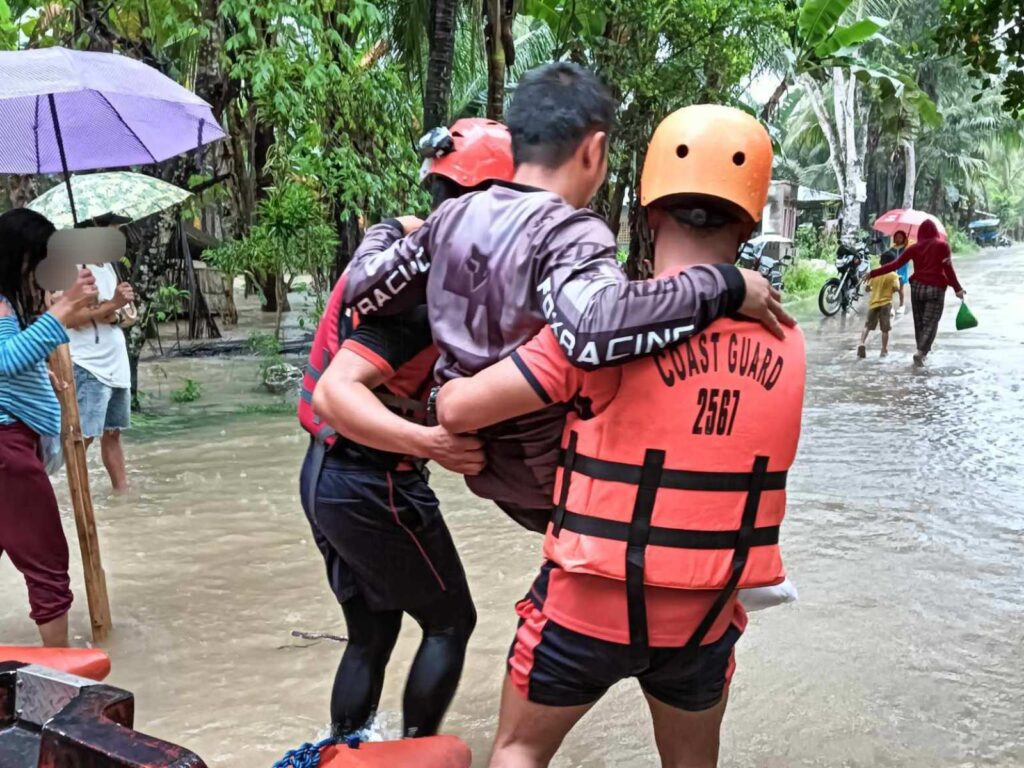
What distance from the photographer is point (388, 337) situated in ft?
6.86

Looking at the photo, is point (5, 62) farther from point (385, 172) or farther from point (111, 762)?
point (385, 172)

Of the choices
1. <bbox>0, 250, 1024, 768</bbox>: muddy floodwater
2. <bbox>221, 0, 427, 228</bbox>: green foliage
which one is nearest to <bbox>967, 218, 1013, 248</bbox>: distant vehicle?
<bbox>0, 250, 1024, 768</bbox>: muddy floodwater

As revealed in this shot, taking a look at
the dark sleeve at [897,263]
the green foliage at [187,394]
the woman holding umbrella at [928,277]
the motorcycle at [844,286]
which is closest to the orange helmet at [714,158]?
the green foliage at [187,394]

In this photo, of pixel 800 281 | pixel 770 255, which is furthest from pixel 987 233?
pixel 800 281

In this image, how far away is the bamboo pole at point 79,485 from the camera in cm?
377

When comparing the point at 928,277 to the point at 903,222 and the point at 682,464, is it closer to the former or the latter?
the point at 903,222

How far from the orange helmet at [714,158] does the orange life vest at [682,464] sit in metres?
0.23

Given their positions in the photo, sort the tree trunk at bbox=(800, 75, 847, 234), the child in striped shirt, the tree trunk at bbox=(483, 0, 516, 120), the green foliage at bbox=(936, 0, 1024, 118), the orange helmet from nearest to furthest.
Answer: the orange helmet < the child in striped shirt < the green foliage at bbox=(936, 0, 1024, 118) < the tree trunk at bbox=(483, 0, 516, 120) < the tree trunk at bbox=(800, 75, 847, 234)

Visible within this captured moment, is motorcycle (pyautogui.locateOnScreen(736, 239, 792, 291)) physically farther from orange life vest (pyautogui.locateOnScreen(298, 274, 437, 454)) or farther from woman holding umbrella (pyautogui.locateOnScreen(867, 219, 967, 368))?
orange life vest (pyautogui.locateOnScreen(298, 274, 437, 454))

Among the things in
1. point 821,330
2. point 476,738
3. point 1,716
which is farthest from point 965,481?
point 821,330

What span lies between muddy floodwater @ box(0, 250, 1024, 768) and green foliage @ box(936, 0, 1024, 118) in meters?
2.47

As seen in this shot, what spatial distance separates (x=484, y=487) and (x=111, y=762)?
995 mm

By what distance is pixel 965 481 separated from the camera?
6367 millimetres

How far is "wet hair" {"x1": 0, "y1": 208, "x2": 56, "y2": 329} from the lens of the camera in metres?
3.24
